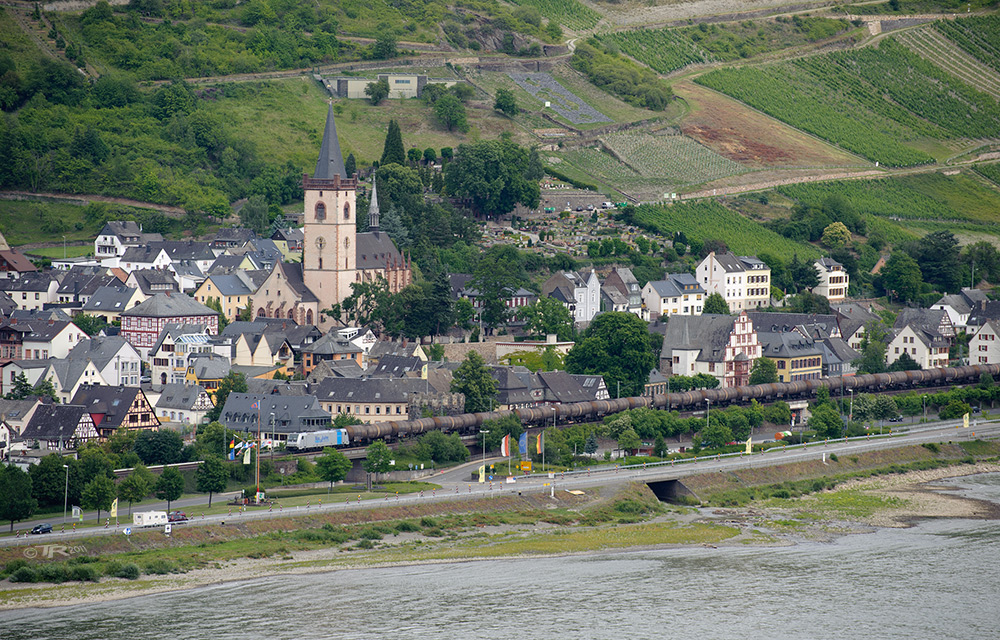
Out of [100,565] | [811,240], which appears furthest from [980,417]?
[100,565]

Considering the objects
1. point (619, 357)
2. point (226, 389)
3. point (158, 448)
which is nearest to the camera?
point (158, 448)

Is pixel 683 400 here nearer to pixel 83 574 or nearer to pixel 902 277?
pixel 902 277

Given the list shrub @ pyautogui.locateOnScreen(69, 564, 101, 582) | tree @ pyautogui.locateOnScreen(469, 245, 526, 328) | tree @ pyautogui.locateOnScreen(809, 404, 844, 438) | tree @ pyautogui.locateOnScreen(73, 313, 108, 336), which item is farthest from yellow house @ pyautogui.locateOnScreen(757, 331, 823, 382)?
shrub @ pyautogui.locateOnScreen(69, 564, 101, 582)

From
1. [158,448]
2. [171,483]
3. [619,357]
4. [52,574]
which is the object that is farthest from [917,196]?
[52,574]

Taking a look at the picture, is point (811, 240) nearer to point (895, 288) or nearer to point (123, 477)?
point (895, 288)

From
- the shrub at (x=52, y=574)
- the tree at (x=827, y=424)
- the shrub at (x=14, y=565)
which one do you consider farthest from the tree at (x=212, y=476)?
the tree at (x=827, y=424)

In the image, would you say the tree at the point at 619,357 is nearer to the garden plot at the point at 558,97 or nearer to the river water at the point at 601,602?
the river water at the point at 601,602
